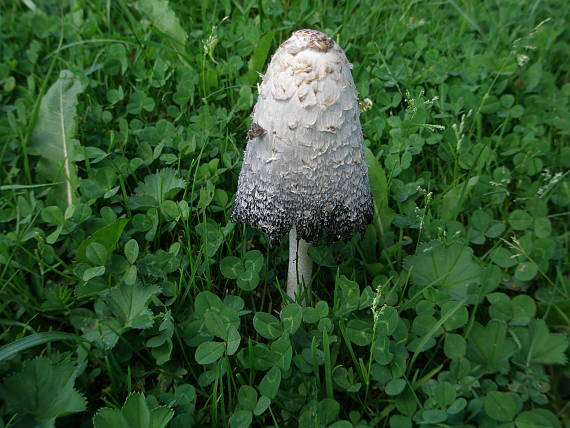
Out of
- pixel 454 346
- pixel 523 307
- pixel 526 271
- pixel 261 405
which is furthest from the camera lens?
pixel 526 271

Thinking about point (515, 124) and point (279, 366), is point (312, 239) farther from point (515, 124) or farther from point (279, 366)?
point (515, 124)

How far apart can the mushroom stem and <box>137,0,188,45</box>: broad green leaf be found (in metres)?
1.64

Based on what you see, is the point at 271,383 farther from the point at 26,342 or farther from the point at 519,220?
the point at 519,220

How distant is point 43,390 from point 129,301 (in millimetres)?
413

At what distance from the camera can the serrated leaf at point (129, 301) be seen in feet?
6.17

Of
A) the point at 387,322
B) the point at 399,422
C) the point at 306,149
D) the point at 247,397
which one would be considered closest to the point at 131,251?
the point at 247,397

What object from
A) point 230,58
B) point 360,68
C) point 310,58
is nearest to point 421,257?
point 310,58

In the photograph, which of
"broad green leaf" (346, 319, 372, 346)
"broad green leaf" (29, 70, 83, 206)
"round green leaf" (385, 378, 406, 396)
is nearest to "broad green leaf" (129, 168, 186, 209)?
"broad green leaf" (29, 70, 83, 206)

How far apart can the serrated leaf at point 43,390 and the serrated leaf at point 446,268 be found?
1.29m

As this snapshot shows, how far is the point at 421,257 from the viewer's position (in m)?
2.07

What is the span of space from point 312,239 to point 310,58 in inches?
23.9

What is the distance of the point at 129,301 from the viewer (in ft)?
6.31

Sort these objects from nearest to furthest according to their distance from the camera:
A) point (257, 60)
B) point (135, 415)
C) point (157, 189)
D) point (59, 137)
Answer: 1. point (135, 415)
2. point (157, 189)
3. point (59, 137)
4. point (257, 60)

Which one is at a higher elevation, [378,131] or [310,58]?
[310,58]
